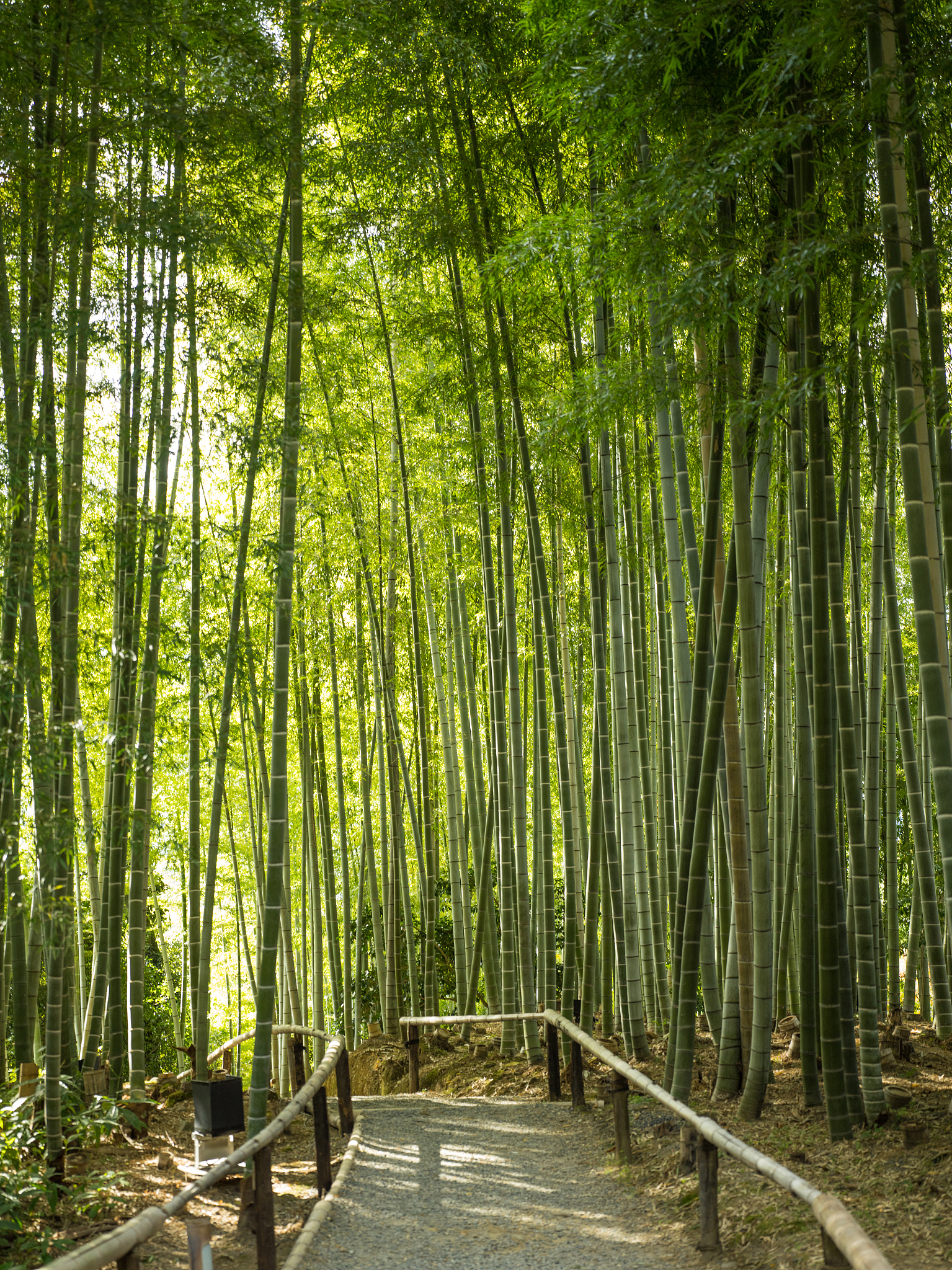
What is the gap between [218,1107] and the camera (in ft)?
12.7

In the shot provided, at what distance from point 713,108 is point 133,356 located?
256 centimetres

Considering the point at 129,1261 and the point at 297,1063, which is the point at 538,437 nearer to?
the point at 297,1063

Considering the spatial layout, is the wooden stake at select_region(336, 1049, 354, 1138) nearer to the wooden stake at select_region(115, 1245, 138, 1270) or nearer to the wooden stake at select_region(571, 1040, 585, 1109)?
the wooden stake at select_region(571, 1040, 585, 1109)

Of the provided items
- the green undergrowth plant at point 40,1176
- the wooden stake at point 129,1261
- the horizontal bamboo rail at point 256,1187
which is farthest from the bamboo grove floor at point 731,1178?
the wooden stake at point 129,1261

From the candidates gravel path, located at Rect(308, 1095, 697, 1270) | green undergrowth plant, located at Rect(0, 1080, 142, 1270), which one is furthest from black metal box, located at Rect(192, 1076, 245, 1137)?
gravel path, located at Rect(308, 1095, 697, 1270)

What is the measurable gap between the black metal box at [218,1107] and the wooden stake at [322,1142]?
285mm

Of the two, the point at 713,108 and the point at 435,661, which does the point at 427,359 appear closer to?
the point at 435,661

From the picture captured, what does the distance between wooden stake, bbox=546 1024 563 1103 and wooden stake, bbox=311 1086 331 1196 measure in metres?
1.63

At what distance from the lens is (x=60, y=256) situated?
4.57m

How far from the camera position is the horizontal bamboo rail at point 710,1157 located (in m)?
2.03

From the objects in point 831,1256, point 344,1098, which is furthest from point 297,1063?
point 831,1256

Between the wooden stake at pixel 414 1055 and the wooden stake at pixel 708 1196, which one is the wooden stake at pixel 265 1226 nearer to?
the wooden stake at pixel 708 1196

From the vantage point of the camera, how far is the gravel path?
10.2 ft

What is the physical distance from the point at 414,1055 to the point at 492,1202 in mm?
2577
